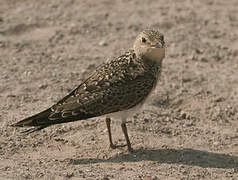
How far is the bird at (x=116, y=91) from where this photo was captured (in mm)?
7090

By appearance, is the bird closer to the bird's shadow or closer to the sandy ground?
the bird's shadow

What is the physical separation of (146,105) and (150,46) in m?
1.74

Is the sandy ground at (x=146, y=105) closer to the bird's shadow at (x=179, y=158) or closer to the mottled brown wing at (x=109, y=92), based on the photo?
the bird's shadow at (x=179, y=158)

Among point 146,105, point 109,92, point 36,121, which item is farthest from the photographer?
point 146,105

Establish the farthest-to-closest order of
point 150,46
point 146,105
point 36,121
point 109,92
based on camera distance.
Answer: point 146,105, point 150,46, point 109,92, point 36,121

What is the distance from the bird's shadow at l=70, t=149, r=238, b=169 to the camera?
24.1 feet

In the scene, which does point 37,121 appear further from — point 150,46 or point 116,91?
point 150,46

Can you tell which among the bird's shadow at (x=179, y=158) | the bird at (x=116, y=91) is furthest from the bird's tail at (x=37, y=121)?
the bird's shadow at (x=179, y=158)

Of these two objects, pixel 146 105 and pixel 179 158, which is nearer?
pixel 179 158

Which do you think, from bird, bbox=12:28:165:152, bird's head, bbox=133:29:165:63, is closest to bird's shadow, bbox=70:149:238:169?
bird, bbox=12:28:165:152

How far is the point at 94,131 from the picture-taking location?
8086 mm

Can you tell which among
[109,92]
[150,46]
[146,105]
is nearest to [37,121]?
[109,92]

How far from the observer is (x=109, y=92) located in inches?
284

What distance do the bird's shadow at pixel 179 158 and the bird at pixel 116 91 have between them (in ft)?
0.61
